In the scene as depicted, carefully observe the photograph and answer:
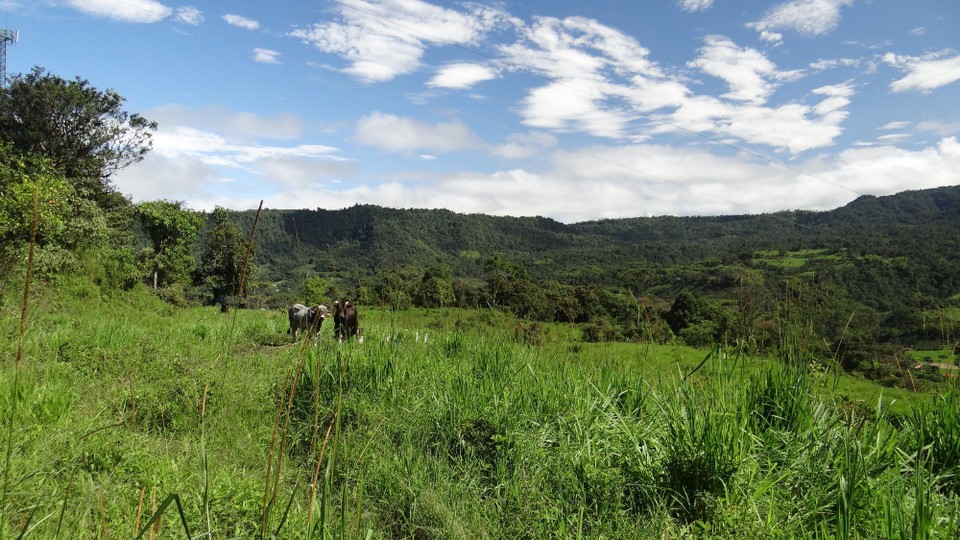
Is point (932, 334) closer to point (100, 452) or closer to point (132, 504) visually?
point (132, 504)

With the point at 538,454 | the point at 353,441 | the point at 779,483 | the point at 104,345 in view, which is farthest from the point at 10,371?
the point at 779,483

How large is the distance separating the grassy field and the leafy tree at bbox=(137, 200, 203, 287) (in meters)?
40.2

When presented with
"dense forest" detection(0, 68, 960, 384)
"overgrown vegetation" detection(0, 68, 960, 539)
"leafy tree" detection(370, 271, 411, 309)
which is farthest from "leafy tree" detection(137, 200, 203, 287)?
"leafy tree" detection(370, 271, 411, 309)

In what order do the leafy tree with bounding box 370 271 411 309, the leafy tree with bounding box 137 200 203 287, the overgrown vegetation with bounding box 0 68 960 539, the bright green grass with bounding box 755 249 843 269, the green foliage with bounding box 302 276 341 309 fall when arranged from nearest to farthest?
the overgrown vegetation with bounding box 0 68 960 539 < the green foliage with bounding box 302 276 341 309 < the leafy tree with bounding box 370 271 411 309 < the leafy tree with bounding box 137 200 203 287 < the bright green grass with bounding box 755 249 843 269

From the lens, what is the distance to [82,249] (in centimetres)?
1752

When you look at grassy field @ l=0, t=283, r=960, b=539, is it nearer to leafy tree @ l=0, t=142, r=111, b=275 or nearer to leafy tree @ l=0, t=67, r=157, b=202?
leafy tree @ l=0, t=142, r=111, b=275

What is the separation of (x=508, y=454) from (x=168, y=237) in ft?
152

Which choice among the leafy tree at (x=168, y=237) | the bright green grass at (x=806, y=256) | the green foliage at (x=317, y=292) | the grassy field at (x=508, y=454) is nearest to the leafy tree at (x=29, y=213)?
the green foliage at (x=317, y=292)

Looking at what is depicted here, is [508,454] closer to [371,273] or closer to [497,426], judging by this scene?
[497,426]

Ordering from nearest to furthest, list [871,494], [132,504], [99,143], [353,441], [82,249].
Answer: [871,494] → [132,504] → [353,441] → [82,249] → [99,143]

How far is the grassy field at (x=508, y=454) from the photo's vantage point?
2852mm

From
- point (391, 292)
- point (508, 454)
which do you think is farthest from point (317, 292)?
point (508, 454)

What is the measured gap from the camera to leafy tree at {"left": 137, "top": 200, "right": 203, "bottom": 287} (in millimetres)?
40688

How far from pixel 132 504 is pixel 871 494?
4125mm
